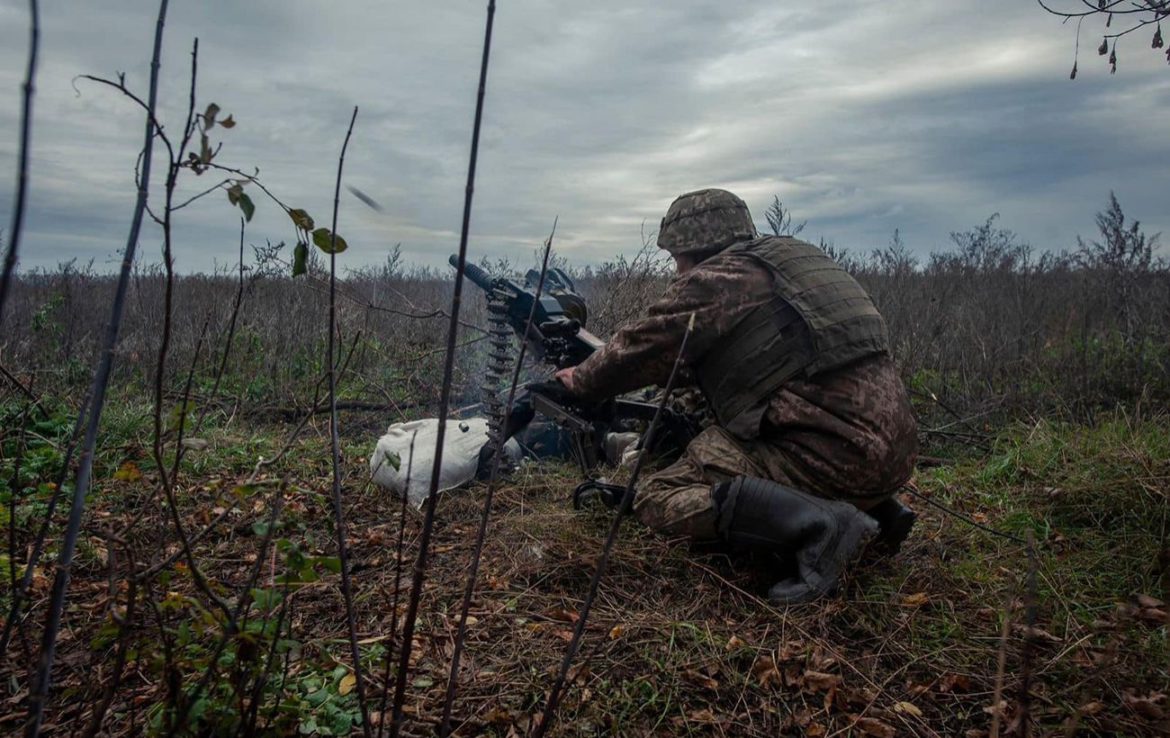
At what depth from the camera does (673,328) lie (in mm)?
3260

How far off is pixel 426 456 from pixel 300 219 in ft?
9.91

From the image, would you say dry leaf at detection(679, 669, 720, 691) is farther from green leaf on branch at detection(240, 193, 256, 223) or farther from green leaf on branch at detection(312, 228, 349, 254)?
green leaf on branch at detection(240, 193, 256, 223)

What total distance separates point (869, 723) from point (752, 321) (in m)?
1.65

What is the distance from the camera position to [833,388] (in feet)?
10.1

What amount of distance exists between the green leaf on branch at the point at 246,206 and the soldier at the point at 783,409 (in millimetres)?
2206

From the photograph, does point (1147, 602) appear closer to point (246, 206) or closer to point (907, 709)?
point (907, 709)

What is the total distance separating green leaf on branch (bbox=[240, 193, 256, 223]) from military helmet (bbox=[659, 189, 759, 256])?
8.39ft

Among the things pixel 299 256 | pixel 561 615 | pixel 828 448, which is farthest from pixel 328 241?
pixel 828 448

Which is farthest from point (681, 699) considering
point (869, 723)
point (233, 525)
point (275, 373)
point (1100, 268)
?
point (1100, 268)

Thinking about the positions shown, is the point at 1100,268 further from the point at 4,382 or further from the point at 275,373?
the point at 4,382

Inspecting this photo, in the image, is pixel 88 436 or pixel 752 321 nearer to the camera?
pixel 88 436

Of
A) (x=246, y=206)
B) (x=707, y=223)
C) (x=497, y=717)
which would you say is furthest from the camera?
(x=707, y=223)

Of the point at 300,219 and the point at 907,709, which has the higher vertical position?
the point at 300,219

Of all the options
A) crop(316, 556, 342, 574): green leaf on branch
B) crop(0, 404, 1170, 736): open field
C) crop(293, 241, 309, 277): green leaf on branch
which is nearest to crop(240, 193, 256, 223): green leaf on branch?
crop(293, 241, 309, 277): green leaf on branch
